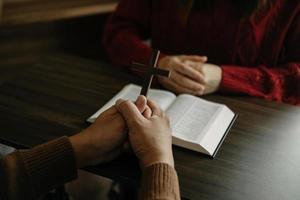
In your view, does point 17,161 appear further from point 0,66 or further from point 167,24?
point 0,66

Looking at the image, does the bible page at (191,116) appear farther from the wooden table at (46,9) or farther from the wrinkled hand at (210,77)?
the wooden table at (46,9)

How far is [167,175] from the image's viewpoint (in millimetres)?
842

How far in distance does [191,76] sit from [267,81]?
0.76ft

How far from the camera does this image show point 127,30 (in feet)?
5.02

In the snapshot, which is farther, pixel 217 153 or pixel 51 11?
pixel 51 11

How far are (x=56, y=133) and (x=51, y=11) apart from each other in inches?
51.0

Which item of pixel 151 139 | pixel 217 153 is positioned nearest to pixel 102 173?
pixel 151 139

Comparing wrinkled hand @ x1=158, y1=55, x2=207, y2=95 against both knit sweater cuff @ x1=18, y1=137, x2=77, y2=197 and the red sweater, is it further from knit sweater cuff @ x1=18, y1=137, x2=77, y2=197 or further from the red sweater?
knit sweater cuff @ x1=18, y1=137, x2=77, y2=197

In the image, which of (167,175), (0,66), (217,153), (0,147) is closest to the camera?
(167,175)

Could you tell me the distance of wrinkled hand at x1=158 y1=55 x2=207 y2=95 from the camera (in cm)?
126

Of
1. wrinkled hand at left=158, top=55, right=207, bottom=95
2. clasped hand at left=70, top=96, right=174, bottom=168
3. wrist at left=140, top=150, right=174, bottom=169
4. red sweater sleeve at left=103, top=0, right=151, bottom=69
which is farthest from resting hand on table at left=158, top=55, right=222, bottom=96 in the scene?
wrist at left=140, top=150, right=174, bottom=169

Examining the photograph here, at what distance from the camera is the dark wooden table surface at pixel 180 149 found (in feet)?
2.93

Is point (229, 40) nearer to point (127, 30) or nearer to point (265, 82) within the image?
point (265, 82)

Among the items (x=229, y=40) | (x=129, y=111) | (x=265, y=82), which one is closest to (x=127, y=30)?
(x=229, y=40)
